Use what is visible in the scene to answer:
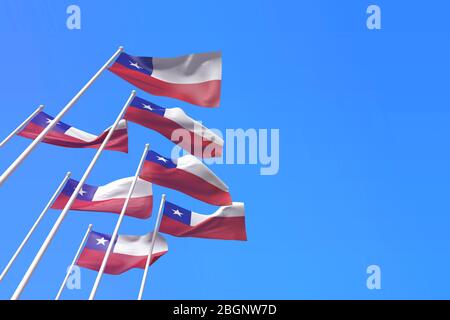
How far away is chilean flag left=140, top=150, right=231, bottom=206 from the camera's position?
20.6m

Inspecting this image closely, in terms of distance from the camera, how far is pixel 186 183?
20.8 m

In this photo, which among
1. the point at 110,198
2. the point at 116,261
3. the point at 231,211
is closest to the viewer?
the point at 110,198

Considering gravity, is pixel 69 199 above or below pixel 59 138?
below

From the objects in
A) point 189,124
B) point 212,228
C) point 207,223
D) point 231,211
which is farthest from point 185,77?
point 212,228

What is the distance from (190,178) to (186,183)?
28 centimetres

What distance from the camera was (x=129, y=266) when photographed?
2345 cm

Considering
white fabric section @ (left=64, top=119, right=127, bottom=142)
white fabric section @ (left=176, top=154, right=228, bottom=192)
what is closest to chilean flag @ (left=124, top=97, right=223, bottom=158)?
white fabric section @ (left=64, top=119, right=127, bottom=142)

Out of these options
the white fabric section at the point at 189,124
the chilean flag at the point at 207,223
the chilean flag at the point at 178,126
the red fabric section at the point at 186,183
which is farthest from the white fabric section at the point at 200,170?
the chilean flag at the point at 207,223

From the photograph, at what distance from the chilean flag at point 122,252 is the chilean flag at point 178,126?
615 centimetres

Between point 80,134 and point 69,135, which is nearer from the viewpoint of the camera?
point 69,135

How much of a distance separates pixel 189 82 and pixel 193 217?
8.03 meters

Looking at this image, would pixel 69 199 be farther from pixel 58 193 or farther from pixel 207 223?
pixel 207 223
